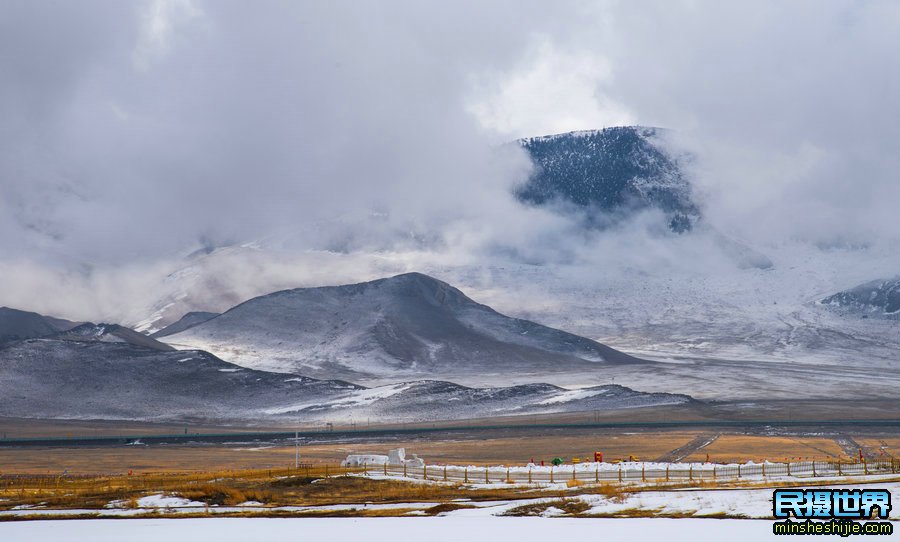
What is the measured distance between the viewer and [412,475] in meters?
74.6

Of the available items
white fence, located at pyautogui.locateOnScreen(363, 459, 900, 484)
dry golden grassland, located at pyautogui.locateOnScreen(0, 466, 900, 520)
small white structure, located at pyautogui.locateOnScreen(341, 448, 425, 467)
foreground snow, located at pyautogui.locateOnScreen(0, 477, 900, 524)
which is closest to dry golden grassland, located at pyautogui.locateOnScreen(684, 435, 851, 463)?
white fence, located at pyautogui.locateOnScreen(363, 459, 900, 484)

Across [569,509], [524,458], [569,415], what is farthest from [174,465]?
[569,415]

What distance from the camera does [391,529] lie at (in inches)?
1897

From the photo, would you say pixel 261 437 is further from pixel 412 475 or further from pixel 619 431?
pixel 412 475

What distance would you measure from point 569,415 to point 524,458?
74.4 m

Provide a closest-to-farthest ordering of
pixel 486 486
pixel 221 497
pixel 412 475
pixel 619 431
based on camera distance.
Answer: pixel 221 497 < pixel 486 486 < pixel 412 475 < pixel 619 431

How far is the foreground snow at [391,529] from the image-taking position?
44.2 metres

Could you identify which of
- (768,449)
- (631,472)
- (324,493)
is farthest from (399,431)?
(324,493)

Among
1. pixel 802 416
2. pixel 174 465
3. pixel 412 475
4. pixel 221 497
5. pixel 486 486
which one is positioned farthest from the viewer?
pixel 802 416

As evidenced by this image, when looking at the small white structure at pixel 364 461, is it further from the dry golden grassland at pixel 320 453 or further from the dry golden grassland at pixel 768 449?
the dry golden grassland at pixel 768 449

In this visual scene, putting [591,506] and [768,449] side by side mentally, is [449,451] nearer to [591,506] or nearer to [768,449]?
[768,449]

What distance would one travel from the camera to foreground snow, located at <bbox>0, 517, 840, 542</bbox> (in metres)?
44.2

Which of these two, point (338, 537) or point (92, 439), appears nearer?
point (338, 537)

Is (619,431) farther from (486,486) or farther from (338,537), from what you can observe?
(338,537)
